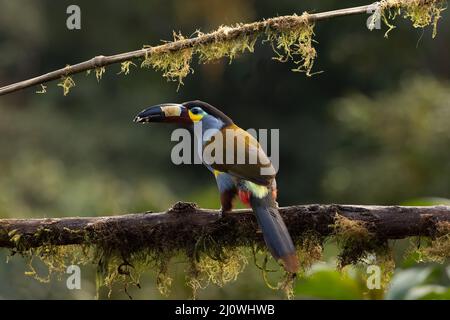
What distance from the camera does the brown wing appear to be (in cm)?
478

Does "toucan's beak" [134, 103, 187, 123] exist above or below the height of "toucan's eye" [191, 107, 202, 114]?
below

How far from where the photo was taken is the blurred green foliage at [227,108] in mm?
11641

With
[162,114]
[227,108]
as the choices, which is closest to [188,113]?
[162,114]

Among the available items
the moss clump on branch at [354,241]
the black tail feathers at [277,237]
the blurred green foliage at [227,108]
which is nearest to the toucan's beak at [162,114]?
the black tail feathers at [277,237]

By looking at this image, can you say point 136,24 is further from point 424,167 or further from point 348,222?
point 348,222

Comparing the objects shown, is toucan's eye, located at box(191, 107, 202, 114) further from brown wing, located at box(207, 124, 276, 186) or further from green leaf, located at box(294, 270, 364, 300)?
green leaf, located at box(294, 270, 364, 300)

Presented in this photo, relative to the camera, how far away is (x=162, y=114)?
16.5ft

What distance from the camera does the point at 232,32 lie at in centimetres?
456

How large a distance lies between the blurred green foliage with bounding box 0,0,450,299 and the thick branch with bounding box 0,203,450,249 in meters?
5.63

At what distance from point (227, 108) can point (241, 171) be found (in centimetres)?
1193

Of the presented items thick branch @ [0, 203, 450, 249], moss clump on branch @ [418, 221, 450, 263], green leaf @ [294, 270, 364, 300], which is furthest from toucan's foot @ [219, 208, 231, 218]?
green leaf @ [294, 270, 364, 300]

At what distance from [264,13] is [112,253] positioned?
12.1 meters

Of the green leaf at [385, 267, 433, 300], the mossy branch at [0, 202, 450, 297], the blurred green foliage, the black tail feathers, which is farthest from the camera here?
the blurred green foliage

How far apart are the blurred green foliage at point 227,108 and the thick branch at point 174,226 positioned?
5.63 metres
